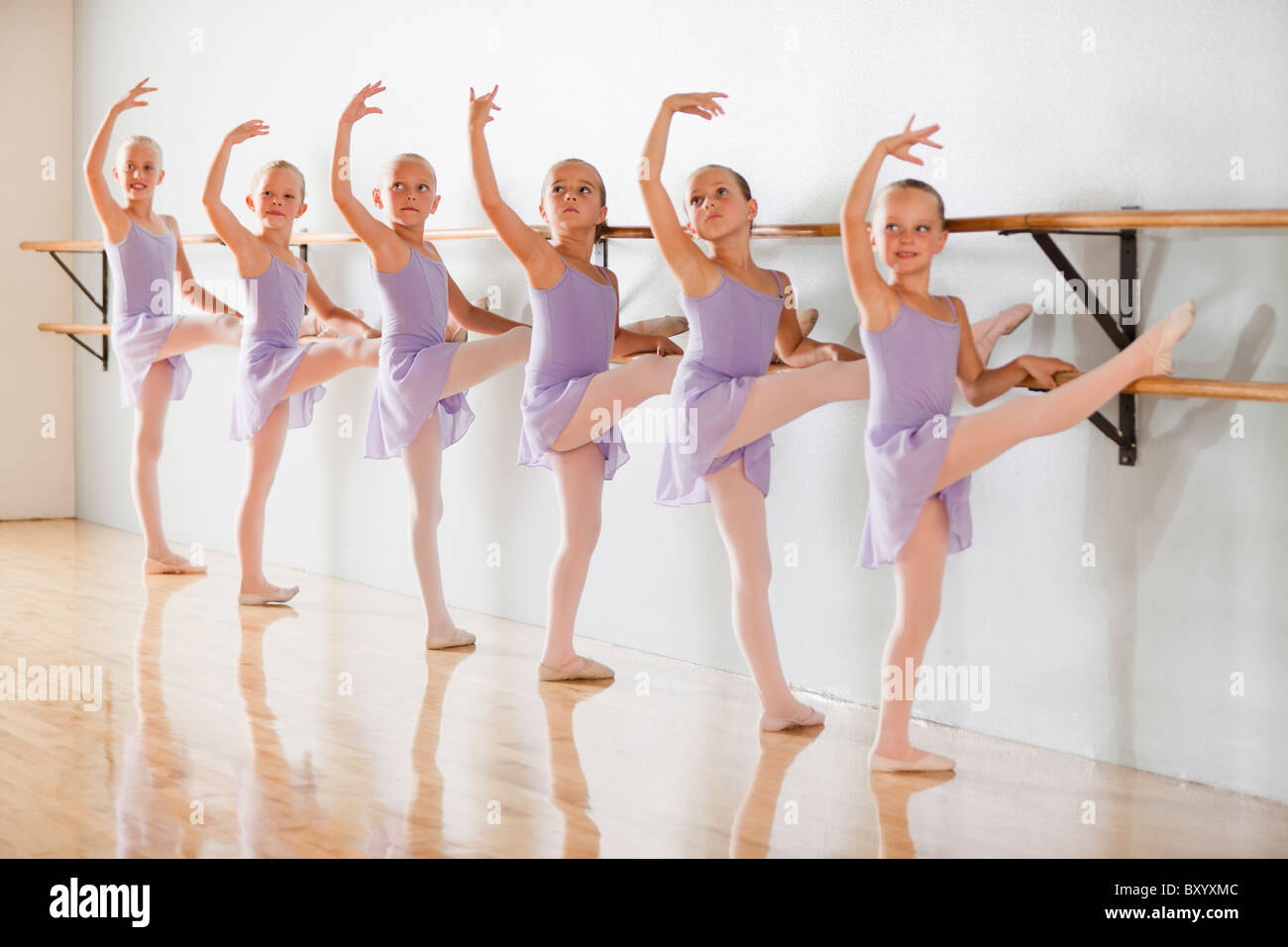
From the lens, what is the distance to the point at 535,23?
384cm

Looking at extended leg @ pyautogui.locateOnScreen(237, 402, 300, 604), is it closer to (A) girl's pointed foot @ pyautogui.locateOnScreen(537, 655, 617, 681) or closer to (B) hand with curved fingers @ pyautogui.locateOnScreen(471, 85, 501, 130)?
(A) girl's pointed foot @ pyautogui.locateOnScreen(537, 655, 617, 681)

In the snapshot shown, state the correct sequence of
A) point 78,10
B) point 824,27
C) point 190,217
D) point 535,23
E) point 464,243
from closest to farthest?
1. point 824,27
2. point 535,23
3. point 464,243
4. point 190,217
5. point 78,10

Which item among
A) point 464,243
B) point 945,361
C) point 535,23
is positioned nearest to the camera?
point 945,361

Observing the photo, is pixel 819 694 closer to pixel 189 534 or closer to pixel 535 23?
pixel 535 23

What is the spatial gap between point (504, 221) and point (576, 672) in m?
0.98

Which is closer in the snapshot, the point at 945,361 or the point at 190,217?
the point at 945,361

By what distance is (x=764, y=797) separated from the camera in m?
2.44

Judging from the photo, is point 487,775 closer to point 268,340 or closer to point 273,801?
point 273,801

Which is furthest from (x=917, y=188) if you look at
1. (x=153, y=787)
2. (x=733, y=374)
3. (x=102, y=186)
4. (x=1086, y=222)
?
(x=102, y=186)

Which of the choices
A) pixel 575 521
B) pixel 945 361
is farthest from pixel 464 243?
pixel 945 361

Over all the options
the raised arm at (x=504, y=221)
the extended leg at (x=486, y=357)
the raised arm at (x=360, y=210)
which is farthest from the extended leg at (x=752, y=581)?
the raised arm at (x=360, y=210)

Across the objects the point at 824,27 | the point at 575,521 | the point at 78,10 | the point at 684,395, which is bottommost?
the point at 575,521

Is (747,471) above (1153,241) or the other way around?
the other way around

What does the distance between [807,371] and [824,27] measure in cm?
79
